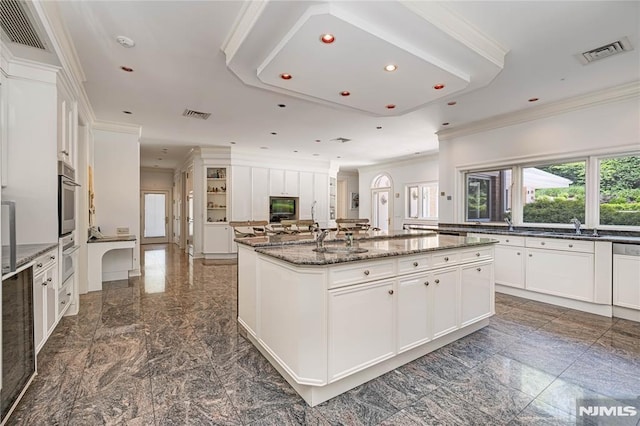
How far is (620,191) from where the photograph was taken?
397 cm

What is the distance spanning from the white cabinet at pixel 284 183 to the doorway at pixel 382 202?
307 cm

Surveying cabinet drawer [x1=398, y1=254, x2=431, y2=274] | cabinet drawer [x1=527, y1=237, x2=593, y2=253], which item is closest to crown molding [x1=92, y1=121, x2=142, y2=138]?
cabinet drawer [x1=398, y1=254, x2=431, y2=274]

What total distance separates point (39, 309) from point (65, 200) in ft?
4.12

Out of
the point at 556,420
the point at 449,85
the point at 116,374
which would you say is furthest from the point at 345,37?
the point at 116,374

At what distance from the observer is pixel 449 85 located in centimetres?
304

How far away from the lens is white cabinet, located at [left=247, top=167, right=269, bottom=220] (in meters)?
8.23

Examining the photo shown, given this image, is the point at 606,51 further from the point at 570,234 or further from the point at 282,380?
the point at 282,380

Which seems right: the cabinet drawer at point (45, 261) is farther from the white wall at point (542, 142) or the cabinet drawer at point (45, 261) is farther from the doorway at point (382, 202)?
the doorway at point (382, 202)

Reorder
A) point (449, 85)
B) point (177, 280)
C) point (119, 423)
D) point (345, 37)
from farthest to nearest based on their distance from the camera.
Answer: point (177, 280) < point (449, 85) < point (345, 37) < point (119, 423)

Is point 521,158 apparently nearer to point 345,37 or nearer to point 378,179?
point 345,37

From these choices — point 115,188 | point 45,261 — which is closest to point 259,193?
point 115,188

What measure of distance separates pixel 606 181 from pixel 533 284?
5.61 feet

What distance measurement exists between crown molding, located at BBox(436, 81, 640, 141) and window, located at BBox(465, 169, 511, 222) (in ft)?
2.64

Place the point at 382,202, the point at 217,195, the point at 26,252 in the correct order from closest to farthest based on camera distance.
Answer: the point at 26,252
the point at 217,195
the point at 382,202
